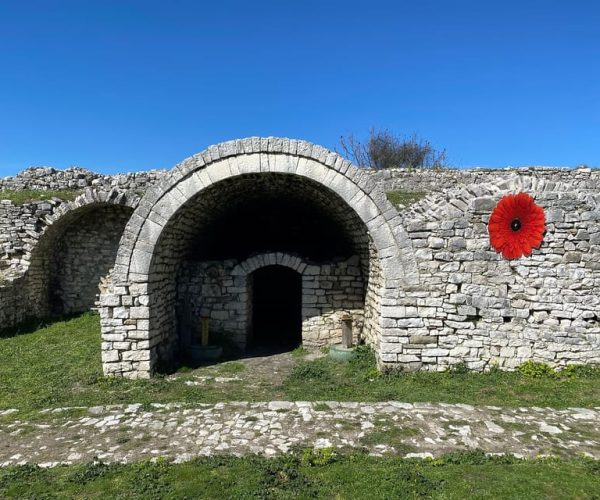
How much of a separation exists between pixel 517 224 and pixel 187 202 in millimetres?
6522

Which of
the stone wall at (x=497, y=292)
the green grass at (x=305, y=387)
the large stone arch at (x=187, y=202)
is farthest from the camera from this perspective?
the large stone arch at (x=187, y=202)

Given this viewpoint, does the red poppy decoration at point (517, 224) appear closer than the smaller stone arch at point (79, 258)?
Yes

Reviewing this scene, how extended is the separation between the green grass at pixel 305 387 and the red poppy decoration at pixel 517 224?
243cm

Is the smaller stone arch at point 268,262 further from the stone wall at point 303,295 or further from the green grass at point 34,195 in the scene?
the green grass at point 34,195

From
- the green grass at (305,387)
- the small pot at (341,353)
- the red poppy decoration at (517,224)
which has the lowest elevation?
the green grass at (305,387)

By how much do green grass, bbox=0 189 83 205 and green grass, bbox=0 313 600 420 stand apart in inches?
245

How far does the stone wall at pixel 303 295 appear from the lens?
1023 cm

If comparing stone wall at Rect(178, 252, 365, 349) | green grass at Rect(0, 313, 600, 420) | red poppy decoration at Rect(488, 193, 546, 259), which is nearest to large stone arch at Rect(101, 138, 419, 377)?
green grass at Rect(0, 313, 600, 420)

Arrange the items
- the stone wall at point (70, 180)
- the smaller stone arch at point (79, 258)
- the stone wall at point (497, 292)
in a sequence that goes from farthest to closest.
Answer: the stone wall at point (70, 180)
the smaller stone arch at point (79, 258)
the stone wall at point (497, 292)

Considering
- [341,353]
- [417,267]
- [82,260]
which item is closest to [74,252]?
[82,260]

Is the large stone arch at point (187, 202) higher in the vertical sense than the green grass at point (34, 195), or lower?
lower

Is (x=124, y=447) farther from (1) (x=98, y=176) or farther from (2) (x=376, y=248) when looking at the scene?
(1) (x=98, y=176)

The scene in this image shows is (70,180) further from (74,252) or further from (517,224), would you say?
(517,224)

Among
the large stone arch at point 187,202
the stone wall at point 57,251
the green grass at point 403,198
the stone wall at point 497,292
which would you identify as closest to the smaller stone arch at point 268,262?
the large stone arch at point 187,202
